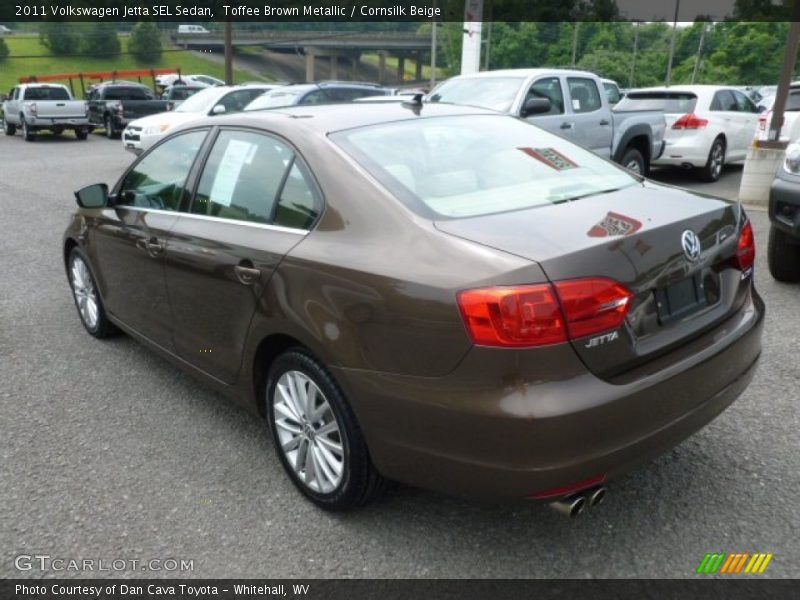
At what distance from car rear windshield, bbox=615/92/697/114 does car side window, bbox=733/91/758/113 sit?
3.83ft

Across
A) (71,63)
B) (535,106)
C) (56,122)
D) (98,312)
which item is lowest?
(71,63)

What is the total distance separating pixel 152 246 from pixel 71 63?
249 feet

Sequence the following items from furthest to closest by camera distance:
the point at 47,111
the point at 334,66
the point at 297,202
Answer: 1. the point at 334,66
2. the point at 47,111
3. the point at 297,202

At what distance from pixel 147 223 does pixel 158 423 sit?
3.39 feet

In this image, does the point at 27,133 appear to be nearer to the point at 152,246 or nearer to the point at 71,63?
the point at 152,246

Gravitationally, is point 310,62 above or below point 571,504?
below

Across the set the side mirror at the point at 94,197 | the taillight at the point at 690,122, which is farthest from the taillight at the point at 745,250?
the taillight at the point at 690,122

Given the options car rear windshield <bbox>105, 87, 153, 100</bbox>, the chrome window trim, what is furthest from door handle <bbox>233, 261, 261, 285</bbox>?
car rear windshield <bbox>105, 87, 153, 100</bbox>

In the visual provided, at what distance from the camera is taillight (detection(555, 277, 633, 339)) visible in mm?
2145

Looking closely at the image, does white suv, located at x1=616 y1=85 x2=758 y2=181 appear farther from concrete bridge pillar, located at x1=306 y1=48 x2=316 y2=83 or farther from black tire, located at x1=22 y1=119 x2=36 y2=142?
concrete bridge pillar, located at x1=306 y1=48 x2=316 y2=83

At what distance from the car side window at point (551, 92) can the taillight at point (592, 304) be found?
737 centimetres

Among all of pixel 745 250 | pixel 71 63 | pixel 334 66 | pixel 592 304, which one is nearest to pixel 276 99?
pixel 745 250

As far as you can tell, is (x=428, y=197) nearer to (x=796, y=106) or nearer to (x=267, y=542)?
(x=267, y=542)

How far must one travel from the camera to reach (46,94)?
22391 millimetres
